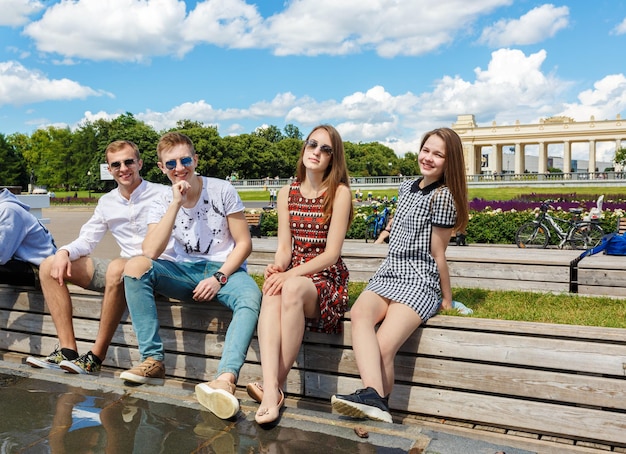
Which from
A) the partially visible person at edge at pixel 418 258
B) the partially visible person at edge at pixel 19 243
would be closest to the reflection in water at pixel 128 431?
the partially visible person at edge at pixel 418 258

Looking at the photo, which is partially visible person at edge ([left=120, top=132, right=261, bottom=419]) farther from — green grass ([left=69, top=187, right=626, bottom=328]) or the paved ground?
green grass ([left=69, top=187, right=626, bottom=328])

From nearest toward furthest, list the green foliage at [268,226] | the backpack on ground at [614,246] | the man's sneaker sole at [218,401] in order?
the man's sneaker sole at [218,401] → the backpack on ground at [614,246] → the green foliage at [268,226]

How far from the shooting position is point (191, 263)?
4.13 m

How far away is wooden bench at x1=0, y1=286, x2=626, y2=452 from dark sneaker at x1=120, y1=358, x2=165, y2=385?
16.3 inches

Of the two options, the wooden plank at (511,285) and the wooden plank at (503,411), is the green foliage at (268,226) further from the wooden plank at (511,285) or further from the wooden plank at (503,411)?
the wooden plank at (503,411)

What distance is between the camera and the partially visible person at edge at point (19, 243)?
15.2 feet

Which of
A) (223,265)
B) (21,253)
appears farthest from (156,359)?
(21,253)

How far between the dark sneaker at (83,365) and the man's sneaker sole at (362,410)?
1854 mm

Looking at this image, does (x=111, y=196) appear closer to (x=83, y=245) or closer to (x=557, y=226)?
(x=83, y=245)

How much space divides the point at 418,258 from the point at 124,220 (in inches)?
83.5

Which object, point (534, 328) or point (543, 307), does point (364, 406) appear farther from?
point (543, 307)

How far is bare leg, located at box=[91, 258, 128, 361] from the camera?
403cm

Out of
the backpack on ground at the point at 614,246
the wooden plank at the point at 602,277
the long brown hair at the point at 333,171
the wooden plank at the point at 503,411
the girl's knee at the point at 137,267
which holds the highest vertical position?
the long brown hair at the point at 333,171

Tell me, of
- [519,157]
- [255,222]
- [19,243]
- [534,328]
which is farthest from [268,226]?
[519,157]
